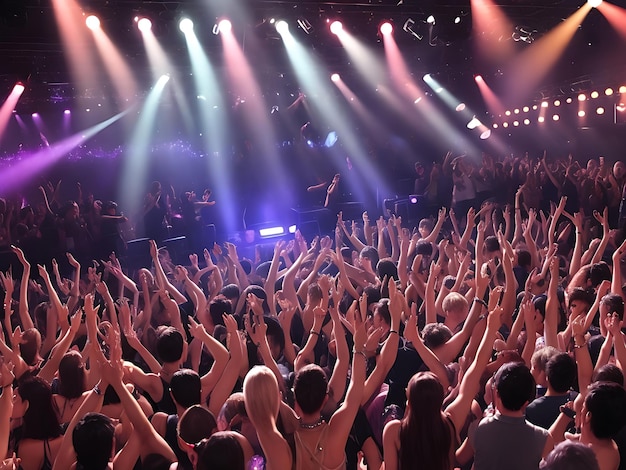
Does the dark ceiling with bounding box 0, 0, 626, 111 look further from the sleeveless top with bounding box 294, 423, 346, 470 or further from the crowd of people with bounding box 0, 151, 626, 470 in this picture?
the sleeveless top with bounding box 294, 423, 346, 470

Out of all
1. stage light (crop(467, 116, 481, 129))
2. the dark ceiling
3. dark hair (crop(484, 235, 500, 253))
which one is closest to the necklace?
dark hair (crop(484, 235, 500, 253))

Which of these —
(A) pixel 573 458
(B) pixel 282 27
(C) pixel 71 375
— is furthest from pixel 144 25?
(A) pixel 573 458

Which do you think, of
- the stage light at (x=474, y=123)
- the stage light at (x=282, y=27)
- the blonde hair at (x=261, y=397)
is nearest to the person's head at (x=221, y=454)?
the blonde hair at (x=261, y=397)

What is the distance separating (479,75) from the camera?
15703 mm

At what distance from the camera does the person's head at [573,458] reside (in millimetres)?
2029

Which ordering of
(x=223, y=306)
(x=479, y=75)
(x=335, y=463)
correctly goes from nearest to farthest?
(x=335, y=463)
(x=223, y=306)
(x=479, y=75)

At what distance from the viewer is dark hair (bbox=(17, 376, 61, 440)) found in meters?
2.67

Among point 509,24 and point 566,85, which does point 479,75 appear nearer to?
point 566,85

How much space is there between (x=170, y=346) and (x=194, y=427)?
0.78 meters

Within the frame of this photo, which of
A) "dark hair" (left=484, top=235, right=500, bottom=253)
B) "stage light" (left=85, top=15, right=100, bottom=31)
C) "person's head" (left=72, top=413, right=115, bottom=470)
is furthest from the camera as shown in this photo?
"stage light" (left=85, top=15, right=100, bottom=31)

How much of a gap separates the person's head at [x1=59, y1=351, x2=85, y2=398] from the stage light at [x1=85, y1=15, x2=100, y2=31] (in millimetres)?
6866

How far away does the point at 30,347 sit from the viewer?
3.62m

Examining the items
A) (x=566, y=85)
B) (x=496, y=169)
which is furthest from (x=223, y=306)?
(x=566, y=85)

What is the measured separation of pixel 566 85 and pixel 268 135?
749 centimetres
